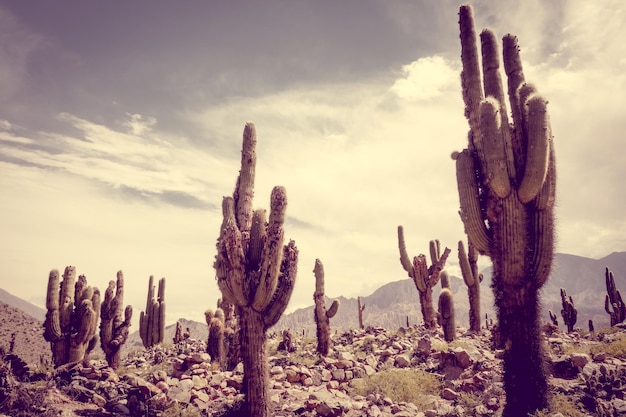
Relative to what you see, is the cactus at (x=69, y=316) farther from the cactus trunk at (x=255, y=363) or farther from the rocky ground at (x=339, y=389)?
the cactus trunk at (x=255, y=363)

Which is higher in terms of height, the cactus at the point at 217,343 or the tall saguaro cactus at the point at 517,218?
the tall saguaro cactus at the point at 517,218

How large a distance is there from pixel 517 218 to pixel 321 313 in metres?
11.1

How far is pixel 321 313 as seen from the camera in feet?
56.7

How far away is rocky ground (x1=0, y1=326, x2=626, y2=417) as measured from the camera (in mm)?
8344

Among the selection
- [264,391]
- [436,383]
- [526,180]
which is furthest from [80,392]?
[526,180]

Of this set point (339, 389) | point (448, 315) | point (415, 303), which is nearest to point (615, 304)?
point (448, 315)

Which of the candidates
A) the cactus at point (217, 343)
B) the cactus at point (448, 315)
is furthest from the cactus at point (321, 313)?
the cactus at point (448, 315)

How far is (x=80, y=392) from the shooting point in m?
9.72

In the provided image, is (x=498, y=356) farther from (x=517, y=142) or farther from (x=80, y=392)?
(x=80, y=392)

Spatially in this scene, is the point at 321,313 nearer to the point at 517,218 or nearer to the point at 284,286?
the point at 284,286

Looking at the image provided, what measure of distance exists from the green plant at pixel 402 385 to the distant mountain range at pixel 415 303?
66.8 metres

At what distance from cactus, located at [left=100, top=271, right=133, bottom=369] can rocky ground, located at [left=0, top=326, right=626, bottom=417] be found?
362cm

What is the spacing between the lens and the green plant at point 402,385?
10.3m

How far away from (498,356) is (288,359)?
25.7 ft
